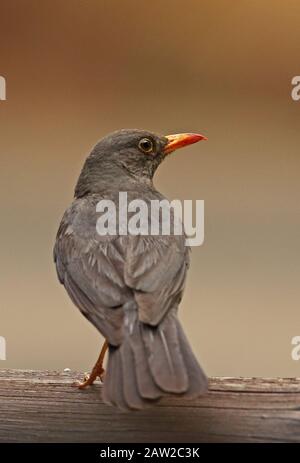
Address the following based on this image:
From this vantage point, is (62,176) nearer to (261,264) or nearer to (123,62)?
(123,62)

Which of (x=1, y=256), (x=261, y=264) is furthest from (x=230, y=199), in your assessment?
(x=1, y=256)

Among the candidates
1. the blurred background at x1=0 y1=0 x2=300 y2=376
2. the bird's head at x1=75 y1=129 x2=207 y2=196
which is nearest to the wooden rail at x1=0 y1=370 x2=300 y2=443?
the bird's head at x1=75 y1=129 x2=207 y2=196

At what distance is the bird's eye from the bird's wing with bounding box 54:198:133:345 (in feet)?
1.60

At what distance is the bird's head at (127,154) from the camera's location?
15.6ft

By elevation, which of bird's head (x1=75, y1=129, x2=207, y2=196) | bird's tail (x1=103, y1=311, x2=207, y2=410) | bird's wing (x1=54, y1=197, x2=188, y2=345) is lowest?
bird's tail (x1=103, y1=311, x2=207, y2=410)

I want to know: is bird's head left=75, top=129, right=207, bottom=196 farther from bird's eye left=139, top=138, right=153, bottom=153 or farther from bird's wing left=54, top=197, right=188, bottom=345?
bird's wing left=54, top=197, right=188, bottom=345

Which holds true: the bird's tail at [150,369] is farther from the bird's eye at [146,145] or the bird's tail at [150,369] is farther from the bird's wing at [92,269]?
the bird's eye at [146,145]

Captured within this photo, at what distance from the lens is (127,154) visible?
4828 millimetres

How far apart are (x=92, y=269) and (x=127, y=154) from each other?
44.5 inches

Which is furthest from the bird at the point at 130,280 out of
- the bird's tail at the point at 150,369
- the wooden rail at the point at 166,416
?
the wooden rail at the point at 166,416

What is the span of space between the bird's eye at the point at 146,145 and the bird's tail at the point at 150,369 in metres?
1.57

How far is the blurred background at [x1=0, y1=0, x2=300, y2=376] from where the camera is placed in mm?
6684

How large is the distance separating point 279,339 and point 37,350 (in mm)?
1470

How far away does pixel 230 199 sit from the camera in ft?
22.3
